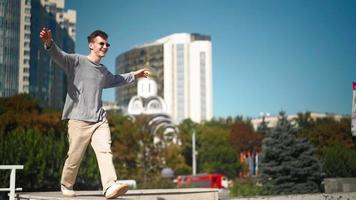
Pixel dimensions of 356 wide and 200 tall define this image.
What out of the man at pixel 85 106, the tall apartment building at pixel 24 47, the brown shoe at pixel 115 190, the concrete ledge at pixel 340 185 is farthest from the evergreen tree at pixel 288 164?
the tall apartment building at pixel 24 47

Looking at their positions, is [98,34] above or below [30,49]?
below

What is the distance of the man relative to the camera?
5.66 metres

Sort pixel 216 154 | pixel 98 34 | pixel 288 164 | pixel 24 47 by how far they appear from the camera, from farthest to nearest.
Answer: pixel 216 154
pixel 24 47
pixel 288 164
pixel 98 34

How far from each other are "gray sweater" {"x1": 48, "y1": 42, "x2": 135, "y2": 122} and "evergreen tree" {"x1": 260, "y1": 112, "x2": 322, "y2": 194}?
54.4 feet

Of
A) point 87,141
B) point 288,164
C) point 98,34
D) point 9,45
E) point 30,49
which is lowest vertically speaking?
point 288,164

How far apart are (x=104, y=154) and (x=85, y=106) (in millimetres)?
633

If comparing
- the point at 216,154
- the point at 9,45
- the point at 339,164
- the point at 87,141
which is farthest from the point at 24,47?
the point at 87,141

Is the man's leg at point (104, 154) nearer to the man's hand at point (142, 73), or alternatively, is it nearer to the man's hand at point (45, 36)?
the man's hand at point (142, 73)

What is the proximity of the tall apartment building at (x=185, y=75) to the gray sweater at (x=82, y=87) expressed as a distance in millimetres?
109841

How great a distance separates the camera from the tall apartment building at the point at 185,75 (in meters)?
118

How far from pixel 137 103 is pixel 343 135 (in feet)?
125

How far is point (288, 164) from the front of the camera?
69.9ft

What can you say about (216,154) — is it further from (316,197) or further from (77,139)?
(77,139)

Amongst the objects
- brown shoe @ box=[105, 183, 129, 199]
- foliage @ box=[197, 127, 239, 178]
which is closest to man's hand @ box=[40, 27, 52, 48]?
brown shoe @ box=[105, 183, 129, 199]
